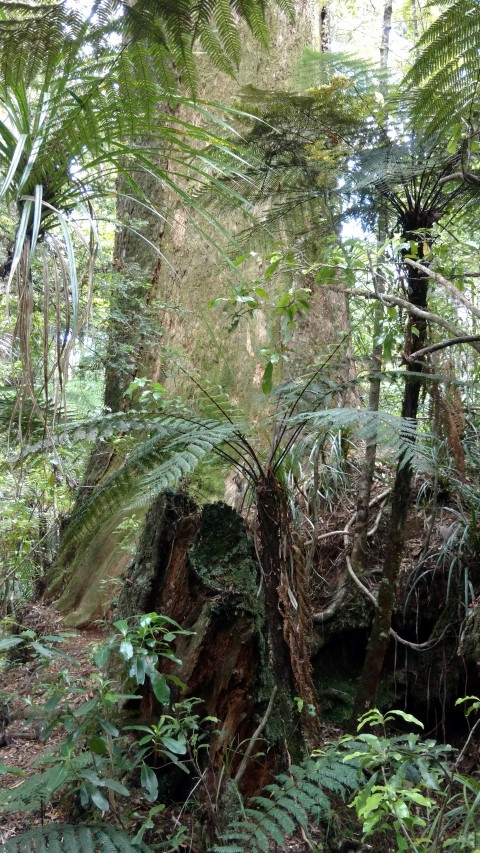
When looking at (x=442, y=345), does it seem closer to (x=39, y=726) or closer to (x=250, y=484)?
(x=250, y=484)

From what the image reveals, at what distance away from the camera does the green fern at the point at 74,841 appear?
6.01 feet

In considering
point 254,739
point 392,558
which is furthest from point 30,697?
point 392,558

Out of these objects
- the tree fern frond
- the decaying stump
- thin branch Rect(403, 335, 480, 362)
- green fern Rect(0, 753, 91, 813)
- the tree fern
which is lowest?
green fern Rect(0, 753, 91, 813)

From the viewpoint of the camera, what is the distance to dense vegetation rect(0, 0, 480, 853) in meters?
1.89

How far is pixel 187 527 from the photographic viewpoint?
284cm

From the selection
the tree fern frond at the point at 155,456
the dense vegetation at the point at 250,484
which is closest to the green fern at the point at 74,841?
the dense vegetation at the point at 250,484

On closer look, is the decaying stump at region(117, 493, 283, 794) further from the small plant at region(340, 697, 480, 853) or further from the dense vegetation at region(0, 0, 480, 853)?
the small plant at region(340, 697, 480, 853)

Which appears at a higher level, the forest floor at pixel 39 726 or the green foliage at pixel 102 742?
the green foliage at pixel 102 742

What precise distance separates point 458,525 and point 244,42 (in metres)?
4.57

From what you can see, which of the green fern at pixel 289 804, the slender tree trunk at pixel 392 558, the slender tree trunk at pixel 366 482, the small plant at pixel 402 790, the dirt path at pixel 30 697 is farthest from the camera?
the slender tree trunk at pixel 366 482

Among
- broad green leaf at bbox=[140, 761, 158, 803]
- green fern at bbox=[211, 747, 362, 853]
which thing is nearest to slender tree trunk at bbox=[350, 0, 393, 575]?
green fern at bbox=[211, 747, 362, 853]

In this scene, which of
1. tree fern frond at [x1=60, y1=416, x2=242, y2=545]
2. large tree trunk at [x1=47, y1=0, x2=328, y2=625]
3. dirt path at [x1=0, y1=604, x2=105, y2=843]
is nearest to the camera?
tree fern frond at [x1=60, y1=416, x2=242, y2=545]

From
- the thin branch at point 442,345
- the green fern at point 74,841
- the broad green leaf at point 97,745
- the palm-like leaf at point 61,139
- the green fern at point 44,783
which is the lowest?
the green fern at point 74,841

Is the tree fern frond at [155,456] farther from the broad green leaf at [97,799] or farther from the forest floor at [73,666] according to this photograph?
the broad green leaf at [97,799]
